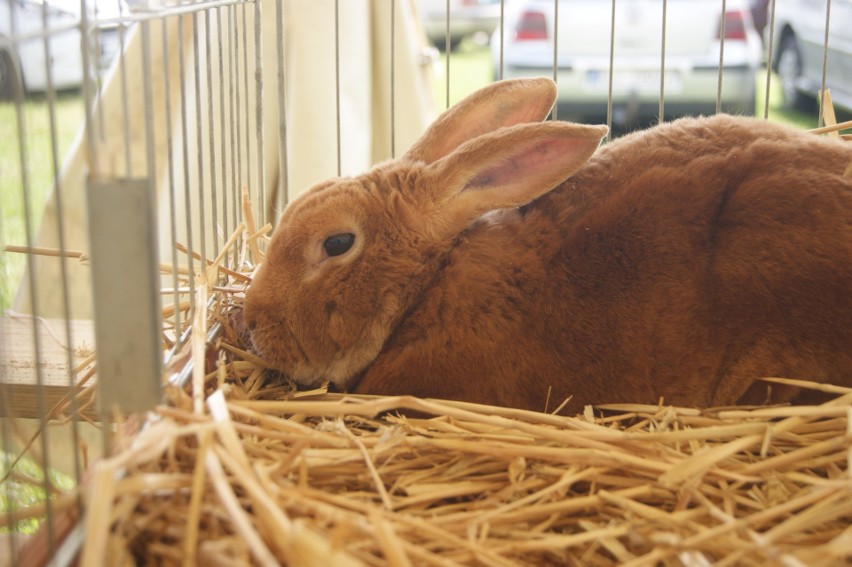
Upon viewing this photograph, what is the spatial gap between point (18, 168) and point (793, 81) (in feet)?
16.3

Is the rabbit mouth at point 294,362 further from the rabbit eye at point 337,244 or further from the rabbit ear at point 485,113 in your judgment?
the rabbit ear at point 485,113

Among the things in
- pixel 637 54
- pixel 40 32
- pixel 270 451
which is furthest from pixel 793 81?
pixel 40 32

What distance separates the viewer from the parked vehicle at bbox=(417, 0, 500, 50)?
30.3 ft

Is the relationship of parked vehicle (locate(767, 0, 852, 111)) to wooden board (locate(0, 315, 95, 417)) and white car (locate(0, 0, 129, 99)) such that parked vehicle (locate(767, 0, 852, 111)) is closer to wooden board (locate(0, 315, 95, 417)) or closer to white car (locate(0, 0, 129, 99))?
white car (locate(0, 0, 129, 99))

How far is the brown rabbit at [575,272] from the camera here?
153cm

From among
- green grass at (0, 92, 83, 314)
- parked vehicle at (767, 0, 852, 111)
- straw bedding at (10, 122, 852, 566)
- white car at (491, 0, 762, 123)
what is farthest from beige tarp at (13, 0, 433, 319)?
white car at (491, 0, 762, 123)

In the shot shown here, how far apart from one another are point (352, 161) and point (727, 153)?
1941mm

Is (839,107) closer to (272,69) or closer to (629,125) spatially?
(629,125)

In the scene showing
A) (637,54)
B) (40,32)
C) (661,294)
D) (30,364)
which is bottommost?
(30,364)

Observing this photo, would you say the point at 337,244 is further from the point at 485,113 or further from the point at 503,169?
the point at 485,113

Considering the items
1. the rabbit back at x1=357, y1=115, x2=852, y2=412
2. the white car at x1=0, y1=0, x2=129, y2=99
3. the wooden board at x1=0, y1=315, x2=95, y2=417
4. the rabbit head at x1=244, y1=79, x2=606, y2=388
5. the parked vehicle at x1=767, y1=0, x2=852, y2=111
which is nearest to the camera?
the white car at x1=0, y1=0, x2=129, y2=99

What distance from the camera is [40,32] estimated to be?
91 cm

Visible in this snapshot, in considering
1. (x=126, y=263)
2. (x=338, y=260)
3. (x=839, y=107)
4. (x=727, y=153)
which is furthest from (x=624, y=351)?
(x=839, y=107)

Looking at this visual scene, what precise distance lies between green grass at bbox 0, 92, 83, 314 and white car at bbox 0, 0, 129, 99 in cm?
11
